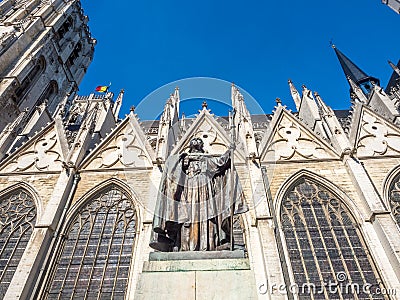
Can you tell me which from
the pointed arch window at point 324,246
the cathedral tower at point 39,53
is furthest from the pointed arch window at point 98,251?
the cathedral tower at point 39,53

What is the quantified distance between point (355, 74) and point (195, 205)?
91.1 ft

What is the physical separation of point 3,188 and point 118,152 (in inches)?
163

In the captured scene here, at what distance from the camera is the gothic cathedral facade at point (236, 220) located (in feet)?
26.5

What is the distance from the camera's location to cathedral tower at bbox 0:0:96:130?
58.5ft

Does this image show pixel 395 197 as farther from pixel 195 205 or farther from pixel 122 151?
pixel 122 151

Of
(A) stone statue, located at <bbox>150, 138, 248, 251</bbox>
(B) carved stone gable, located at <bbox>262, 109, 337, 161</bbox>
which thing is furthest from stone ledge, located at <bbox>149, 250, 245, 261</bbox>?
(B) carved stone gable, located at <bbox>262, 109, 337, 161</bbox>

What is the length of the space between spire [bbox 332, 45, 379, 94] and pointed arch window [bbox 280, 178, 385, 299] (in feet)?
58.0

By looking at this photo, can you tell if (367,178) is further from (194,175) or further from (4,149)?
(4,149)

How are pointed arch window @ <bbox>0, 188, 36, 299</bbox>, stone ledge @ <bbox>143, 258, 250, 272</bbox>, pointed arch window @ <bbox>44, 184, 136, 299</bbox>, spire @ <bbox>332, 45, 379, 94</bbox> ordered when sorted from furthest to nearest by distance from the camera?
1. spire @ <bbox>332, 45, 379, 94</bbox>
2. pointed arch window @ <bbox>0, 188, 36, 299</bbox>
3. pointed arch window @ <bbox>44, 184, 136, 299</bbox>
4. stone ledge @ <bbox>143, 258, 250, 272</bbox>

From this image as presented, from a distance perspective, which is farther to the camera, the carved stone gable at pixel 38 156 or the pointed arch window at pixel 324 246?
the carved stone gable at pixel 38 156

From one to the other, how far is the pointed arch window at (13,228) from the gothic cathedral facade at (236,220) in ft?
0.12

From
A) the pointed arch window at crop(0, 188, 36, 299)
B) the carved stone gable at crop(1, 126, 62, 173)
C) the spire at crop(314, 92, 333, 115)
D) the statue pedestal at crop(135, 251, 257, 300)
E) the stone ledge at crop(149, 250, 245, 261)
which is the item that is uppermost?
the spire at crop(314, 92, 333, 115)

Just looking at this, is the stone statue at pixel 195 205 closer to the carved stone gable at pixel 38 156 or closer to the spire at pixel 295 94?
the carved stone gable at pixel 38 156

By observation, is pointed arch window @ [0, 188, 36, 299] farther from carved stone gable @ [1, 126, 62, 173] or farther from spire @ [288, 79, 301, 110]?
spire @ [288, 79, 301, 110]
